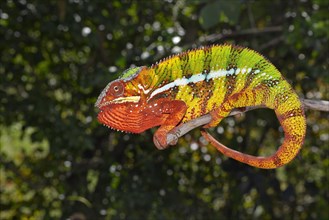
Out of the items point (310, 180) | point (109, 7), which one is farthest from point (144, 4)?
point (310, 180)

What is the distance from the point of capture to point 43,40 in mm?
3582

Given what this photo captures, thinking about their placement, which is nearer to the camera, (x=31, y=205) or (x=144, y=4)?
(x=144, y=4)

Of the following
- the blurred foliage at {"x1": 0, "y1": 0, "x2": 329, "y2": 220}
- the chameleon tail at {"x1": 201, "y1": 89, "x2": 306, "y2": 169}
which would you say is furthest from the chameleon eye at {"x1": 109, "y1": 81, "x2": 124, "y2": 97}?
the blurred foliage at {"x1": 0, "y1": 0, "x2": 329, "y2": 220}

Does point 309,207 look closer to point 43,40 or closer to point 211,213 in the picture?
point 211,213

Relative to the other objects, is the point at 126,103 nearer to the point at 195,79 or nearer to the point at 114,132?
the point at 195,79

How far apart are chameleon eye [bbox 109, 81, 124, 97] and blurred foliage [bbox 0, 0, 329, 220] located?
6.36 ft

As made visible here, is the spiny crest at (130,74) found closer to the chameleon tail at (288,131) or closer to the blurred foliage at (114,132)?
the chameleon tail at (288,131)

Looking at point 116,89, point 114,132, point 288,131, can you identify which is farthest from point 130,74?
point 114,132

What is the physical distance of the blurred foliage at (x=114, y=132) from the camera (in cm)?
Answer: 314

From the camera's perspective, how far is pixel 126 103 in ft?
2.88

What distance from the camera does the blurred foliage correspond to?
314 cm

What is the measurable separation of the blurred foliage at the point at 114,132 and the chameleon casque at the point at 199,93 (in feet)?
6.21

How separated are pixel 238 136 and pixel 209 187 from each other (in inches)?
12.7

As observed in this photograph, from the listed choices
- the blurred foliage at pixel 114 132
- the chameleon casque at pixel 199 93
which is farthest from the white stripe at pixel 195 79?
the blurred foliage at pixel 114 132
